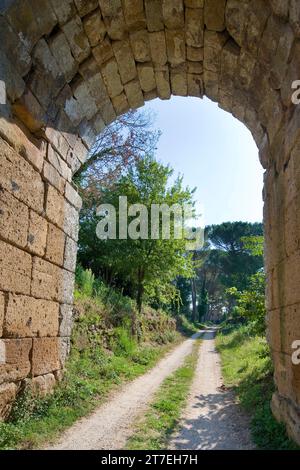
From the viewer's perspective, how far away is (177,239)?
14.9m

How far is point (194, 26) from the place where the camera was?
5.00 m

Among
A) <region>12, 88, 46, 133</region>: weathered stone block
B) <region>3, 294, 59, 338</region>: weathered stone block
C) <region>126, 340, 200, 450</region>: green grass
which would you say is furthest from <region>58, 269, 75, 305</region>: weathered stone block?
<region>12, 88, 46, 133</region>: weathered stone block

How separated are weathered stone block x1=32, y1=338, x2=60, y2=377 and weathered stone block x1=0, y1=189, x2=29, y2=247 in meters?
1.34

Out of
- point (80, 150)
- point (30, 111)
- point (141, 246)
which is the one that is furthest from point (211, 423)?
point (141, 246)

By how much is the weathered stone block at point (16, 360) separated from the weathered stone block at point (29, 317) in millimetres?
81

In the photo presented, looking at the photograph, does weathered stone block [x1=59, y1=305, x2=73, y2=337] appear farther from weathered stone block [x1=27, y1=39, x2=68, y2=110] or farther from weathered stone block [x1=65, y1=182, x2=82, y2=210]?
weathered stone block [x1=27, y1=39, x2=68, y2=110]

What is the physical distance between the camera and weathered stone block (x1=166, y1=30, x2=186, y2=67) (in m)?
5.19

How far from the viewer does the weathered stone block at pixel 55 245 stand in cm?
509

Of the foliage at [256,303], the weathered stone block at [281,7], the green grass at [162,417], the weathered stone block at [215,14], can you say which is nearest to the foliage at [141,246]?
the green grass at [162,417]

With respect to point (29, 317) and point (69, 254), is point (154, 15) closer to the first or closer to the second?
point (69, 254)

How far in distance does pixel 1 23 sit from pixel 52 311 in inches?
137

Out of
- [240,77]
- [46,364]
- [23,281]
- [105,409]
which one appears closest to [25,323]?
[23,281]

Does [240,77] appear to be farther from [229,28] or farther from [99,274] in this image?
[99,274]

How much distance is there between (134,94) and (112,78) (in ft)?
1.93
